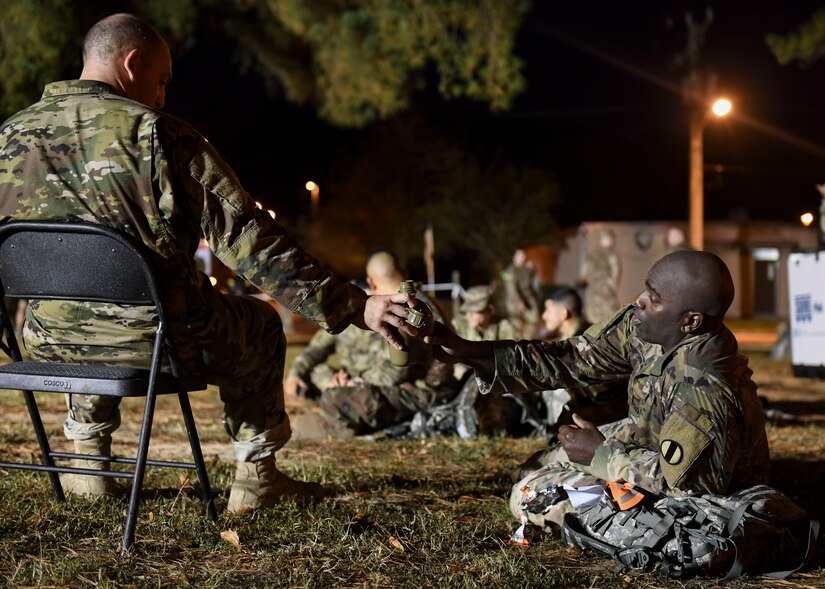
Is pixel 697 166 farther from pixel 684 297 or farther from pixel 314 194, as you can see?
pixel 314 194

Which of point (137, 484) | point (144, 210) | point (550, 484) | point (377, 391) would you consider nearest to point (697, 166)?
point (377, 391)

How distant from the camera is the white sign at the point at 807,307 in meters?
9.11

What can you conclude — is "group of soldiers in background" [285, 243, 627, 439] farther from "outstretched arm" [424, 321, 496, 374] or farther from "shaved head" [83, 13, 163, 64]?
"shaved head" [83, 13, 163, 64]

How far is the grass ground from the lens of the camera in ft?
9.70

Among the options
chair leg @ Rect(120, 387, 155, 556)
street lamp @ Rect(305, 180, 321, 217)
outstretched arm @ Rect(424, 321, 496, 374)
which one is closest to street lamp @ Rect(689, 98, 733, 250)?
outstretched arm @ Rect(424, 321, 496, 374)

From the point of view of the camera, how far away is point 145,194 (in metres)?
3.14

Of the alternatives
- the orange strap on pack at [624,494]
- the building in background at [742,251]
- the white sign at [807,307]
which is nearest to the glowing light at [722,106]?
the white sign at [807,307]

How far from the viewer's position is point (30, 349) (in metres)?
3.49

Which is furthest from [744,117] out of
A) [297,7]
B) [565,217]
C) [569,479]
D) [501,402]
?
[569,479]

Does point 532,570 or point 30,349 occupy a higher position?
point 30,349

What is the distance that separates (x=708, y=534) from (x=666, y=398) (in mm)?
496

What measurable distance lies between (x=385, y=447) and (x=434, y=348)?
2504 mm

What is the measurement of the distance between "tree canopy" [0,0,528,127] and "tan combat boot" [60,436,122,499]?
9079mm

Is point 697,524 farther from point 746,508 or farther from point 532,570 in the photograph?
point 532,570
